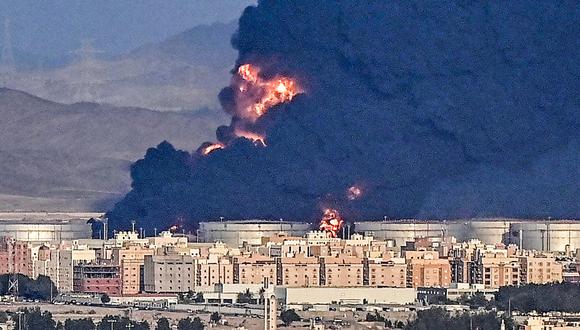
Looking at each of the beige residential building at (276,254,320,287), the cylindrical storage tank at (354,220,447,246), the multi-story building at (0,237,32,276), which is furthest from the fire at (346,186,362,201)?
the beige residential building at (276,254,320,287)

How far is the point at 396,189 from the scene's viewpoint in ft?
274

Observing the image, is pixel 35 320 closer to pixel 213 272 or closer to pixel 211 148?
pixel 213 272

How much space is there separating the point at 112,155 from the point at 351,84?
29719 mm

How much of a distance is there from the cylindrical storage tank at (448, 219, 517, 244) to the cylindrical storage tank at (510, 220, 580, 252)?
1.57ft

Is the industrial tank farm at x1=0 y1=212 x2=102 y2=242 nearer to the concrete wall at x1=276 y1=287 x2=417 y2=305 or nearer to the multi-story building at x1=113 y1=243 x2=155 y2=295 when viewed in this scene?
the multi-story building at x1=113 y1=243 x2=155 y2=295

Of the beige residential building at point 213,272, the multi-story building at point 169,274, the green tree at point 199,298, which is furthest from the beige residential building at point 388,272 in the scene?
the multi-story building at point 169,274

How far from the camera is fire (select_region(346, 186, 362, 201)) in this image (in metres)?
82.7

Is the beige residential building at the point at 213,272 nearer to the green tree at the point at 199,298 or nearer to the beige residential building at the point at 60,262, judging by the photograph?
the green tree at the point at 199,298

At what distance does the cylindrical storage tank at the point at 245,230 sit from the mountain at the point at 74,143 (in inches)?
848

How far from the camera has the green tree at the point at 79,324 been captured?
55875 millimetres

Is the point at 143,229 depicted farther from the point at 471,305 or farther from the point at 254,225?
the point at 471,305

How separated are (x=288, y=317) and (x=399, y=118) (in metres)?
26.9

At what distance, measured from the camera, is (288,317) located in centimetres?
5781

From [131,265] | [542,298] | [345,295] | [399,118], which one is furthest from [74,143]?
[542,298]
